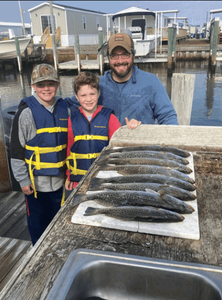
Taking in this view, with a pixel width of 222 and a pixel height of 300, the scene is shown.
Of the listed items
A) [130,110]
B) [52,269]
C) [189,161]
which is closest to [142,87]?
[130,110]

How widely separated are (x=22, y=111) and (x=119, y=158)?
156cm

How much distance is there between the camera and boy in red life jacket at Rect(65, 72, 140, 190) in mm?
3379

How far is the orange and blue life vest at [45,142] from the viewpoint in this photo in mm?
3428

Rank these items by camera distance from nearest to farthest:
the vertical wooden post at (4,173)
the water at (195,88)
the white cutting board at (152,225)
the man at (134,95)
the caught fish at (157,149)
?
the white cutting board at (152,225)
the caught fish at (157,149)
the man at (134,95)
the vertical wooden post at (4,173)
the water at (195,88)

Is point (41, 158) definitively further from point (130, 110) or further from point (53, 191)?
point (130, 110)

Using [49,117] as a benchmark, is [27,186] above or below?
below

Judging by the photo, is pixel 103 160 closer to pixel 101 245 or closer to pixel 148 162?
pixel 148 162

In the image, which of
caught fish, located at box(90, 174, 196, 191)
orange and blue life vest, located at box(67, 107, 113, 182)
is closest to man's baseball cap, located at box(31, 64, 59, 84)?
orange and blue life vest, located at box(67, 107, 113, 182)

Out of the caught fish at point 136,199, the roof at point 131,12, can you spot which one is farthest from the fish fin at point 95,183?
the roof at point 131,12

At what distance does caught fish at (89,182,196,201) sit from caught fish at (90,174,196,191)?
0.30 ft

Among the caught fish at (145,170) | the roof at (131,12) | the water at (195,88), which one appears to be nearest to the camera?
the caught fish at (145,170)

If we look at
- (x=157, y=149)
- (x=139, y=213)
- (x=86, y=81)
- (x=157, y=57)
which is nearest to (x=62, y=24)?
(x=157, y=57)

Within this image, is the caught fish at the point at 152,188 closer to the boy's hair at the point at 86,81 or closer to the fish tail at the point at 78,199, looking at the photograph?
the fish tail at the point at 78,199

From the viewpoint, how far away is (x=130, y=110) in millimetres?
4297
